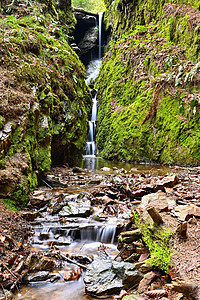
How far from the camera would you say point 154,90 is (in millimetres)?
9703

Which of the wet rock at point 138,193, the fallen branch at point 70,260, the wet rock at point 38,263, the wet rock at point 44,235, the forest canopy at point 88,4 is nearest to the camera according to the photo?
the wet rock at point 38,263

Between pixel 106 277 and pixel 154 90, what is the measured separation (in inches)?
361

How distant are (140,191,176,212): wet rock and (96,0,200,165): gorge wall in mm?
5350

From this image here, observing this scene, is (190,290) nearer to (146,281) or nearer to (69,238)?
(146,281)

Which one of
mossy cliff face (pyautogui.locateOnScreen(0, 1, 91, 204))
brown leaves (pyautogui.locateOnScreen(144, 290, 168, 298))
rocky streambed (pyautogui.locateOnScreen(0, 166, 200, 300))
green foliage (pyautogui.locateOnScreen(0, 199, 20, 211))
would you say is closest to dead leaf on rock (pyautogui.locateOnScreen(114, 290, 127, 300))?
rocky streambed (pyautogui.locateOnScreen(0, 166, 200, 300))

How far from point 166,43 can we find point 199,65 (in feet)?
11.3

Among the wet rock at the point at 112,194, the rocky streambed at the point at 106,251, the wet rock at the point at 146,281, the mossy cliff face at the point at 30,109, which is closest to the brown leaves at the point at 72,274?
the rocky streambed at the point at 106,251

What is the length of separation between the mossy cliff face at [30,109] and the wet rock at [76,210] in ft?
2.31

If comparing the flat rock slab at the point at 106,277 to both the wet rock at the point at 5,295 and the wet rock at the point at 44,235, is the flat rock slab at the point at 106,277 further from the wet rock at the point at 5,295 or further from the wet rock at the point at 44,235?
the wet rock at the point at 44,235

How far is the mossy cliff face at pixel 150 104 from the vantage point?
788cm

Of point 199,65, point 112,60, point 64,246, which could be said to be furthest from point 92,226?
point 112,60

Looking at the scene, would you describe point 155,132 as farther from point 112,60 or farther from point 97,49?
point 97,49

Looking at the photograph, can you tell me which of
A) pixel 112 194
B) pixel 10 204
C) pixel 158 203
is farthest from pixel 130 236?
pixel 10 204

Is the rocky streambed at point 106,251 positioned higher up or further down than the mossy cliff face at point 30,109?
further down
